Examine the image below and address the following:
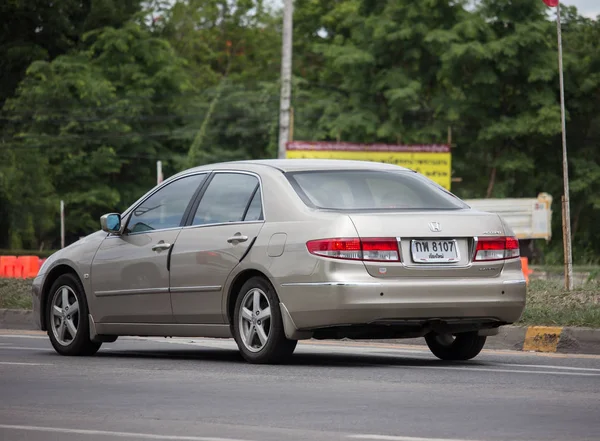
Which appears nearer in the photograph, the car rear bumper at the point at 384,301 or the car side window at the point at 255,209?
the car rear bumper at the point at 384,301

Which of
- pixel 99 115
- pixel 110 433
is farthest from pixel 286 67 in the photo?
pixel 110 433

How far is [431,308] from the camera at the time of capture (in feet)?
33.4

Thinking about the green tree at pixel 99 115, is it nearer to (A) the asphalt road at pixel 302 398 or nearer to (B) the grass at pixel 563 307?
(B) the grass at pixel 563 307

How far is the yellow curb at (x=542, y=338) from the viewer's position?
40.3 feet

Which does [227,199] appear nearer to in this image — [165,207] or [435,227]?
[165,207]

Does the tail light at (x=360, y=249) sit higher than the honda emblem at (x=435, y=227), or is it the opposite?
the honda emblem at (x=435, y=227)

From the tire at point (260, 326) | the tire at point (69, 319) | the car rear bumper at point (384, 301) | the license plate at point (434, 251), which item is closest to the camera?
the car rear bumper at point (384, 301)

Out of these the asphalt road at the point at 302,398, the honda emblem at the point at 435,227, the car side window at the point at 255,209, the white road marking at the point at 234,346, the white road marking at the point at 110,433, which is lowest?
the white road marking at the point at 234,346

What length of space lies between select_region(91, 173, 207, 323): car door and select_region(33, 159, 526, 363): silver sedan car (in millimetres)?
12

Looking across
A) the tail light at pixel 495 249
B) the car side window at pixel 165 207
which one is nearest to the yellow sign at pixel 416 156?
the car side window at pixel 165 207

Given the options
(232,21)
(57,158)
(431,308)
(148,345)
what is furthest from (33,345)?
(232,21)

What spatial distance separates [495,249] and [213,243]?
210 centimetres

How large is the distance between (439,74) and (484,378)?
146ft

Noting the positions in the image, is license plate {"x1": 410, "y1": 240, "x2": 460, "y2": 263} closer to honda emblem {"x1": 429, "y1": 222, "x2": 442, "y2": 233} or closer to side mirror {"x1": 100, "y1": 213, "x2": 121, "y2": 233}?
honda emblem {"x1": 429, "y1": 222, "x2": 442, "y2": 233}
